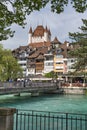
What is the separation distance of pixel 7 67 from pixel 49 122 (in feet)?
202

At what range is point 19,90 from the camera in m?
58.6

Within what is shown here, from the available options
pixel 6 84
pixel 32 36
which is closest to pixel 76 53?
pixel 6 84

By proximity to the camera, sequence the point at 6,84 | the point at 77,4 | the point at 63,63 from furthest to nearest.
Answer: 1. the point at 63,63
2. the point at 6,84
3. the point at 77,4

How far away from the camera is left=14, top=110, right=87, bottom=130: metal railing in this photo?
1212cm

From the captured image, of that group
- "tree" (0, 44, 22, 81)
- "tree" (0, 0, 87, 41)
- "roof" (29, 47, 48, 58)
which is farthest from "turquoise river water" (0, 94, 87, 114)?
"roof" (29, 47, 48, 58)

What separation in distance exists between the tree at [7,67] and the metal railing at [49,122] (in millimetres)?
48687

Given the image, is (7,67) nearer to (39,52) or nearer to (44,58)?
(44,58)

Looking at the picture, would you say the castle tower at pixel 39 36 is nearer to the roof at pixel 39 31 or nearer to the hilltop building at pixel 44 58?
the roof at pixel 39 31

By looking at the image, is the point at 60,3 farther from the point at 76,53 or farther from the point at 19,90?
the point at 19,90

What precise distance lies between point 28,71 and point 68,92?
5167 cm

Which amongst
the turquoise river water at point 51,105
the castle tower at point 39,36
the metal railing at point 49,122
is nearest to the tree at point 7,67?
the turquoise river water at point 51,105

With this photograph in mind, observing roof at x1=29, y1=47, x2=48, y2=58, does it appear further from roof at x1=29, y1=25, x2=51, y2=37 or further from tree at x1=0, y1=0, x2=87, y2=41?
tree at x1=0, y1=0, x2=87, y2=41

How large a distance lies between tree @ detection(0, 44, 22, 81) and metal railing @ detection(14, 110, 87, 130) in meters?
48.7

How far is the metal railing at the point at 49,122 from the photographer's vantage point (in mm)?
12116
